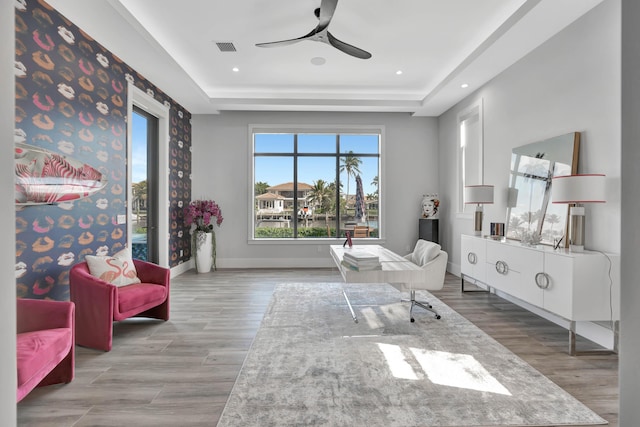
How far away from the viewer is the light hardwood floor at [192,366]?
6.19 ft

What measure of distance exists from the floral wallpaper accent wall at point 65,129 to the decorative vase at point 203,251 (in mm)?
1818

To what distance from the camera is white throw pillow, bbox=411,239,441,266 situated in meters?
3.35

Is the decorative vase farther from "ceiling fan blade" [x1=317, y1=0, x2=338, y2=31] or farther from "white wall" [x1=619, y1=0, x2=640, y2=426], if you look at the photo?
"white wall" [x1=619, y1=0, x2=640, y2=426]

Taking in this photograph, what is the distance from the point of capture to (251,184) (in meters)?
6.39

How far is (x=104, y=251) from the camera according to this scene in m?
3.64

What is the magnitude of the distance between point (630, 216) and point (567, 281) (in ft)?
7.07

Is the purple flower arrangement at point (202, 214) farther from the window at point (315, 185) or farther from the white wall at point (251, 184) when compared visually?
the window at point (315, 185)

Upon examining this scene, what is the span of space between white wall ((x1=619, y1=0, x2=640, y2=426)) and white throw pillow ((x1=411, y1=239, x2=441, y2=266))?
244 centimetres

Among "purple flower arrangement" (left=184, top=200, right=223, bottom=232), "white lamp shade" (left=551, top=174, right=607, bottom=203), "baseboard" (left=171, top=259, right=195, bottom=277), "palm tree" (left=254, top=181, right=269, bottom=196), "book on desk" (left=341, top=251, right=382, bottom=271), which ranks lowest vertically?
"baseboard" (left=171, top=259, right=195, bottom=277)

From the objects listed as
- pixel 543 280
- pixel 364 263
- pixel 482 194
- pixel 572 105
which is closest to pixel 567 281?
pixel 543 280

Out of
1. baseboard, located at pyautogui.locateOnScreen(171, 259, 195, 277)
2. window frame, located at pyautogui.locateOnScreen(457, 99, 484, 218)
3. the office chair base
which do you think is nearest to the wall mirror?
window frame, located at pyautogui.locateOnScreen(457, 99, 484, 218)

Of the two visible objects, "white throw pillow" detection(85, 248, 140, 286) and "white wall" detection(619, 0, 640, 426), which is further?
"white throw pillow" detection(85, 248, 140, 286)

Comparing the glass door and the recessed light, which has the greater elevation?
the recessed light

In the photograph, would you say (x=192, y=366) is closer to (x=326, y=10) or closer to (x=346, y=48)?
(x=326, y=10)
